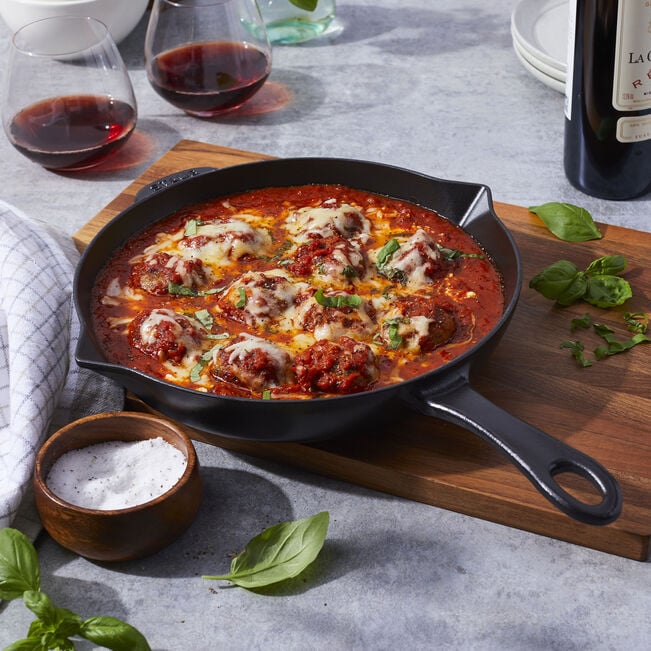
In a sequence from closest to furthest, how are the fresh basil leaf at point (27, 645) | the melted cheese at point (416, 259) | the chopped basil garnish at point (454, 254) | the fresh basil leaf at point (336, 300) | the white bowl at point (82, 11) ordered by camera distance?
the fresh basil leaf at point (27, 645) → the fresh basil leaf at point (336, 300) → the melted cheese at point (416, 259) → the chopped basil garnish at point (454, 254) → the white bowl at point (82, 11)

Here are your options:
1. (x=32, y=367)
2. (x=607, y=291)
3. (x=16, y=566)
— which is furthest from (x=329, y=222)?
(x=16, y=566)

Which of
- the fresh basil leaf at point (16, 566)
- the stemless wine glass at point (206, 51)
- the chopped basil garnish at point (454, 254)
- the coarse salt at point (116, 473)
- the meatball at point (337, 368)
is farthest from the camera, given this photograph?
the stemless wine glass at point (206, 51)

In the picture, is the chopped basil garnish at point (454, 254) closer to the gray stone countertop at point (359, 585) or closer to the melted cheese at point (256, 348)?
the melted cheese at point (256, 348)

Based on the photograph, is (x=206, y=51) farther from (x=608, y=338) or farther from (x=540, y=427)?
(x=540, y=427)

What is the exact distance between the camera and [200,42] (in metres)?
4.08

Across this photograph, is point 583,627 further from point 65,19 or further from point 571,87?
point 65,19

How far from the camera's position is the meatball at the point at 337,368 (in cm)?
255

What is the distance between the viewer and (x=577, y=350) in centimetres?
289

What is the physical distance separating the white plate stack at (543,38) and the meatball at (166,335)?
2.07 m

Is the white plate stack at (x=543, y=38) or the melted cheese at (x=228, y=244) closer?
the melted cheese at (x=228, y=244)

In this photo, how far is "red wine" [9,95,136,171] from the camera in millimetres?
3783

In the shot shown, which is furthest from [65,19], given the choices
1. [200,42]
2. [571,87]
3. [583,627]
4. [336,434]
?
[583,627]

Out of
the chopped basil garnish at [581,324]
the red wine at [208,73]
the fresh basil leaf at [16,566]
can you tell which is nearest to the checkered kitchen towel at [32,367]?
the fresh basil leaf at [16,566]

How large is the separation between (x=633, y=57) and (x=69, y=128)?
2033mm
